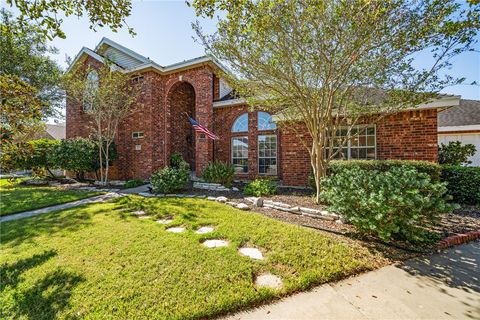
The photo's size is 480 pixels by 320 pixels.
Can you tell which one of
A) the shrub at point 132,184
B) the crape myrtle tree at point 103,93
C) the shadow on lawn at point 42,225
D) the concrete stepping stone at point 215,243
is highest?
the crape myrtle tree at point 103,93

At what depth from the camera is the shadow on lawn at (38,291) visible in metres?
2.10

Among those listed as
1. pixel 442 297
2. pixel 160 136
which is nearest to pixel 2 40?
pixel 160 136

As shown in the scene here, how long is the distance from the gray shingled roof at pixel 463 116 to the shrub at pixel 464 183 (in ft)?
24.8

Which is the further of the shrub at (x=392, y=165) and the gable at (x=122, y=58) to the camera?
the gable at (x=122, y=58)

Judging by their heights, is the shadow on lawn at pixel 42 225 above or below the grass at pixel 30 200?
below

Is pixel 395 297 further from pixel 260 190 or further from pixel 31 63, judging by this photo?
Result: pixel 31 63

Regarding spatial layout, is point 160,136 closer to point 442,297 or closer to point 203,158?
point 203,158

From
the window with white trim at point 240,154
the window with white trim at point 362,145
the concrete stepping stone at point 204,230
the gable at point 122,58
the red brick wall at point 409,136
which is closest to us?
the concrete stepping stone at point 204,230

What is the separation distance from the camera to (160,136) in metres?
11.2

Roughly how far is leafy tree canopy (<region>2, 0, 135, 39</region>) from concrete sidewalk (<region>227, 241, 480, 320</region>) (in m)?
4.90

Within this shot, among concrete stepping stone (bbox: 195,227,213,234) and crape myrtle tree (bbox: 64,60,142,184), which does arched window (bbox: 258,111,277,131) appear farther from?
concrete stepping stone (bbox: 195,227,213,234)

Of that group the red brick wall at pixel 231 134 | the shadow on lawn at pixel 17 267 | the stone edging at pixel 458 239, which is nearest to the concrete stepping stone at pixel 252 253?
the shadow on lawn at pixel 17 267

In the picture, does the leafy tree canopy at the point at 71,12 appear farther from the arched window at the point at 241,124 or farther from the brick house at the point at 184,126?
the arched window at the point at 241,124

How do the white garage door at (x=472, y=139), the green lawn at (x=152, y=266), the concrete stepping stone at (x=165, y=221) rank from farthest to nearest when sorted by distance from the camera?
the white garage door at (x=472, y=139) < the concrete stepping stone at (x=165, y=221) < the green lawn at (x=152, y=266)
